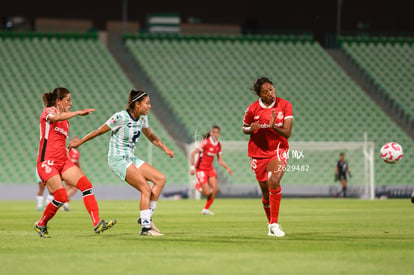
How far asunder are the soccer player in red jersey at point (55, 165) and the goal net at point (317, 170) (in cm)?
2000

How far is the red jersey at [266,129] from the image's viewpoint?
11.4 m

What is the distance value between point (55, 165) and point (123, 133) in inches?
44.5

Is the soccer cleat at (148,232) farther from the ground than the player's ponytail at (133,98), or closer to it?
closer to it

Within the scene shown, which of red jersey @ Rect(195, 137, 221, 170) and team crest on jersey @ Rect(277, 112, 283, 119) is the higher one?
red jersey @ Rect(195, 137, 221, 170)

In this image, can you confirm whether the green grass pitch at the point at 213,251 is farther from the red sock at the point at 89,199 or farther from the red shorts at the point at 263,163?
the red shorts at the point at 263,163

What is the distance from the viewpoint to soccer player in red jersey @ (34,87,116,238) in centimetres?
1120

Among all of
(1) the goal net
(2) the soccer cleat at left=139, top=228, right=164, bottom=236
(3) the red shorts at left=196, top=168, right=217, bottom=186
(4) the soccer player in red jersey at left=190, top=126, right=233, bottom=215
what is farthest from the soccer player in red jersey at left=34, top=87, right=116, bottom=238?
(1) the goal net

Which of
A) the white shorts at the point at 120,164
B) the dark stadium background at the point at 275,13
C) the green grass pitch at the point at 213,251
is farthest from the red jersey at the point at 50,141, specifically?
the dark stadium background at the point at 275,13

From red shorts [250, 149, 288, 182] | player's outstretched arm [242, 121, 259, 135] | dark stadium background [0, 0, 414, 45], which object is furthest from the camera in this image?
dark stadium background [0, 0, 414, 45]

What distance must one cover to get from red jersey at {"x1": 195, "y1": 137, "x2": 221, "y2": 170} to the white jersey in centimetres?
977

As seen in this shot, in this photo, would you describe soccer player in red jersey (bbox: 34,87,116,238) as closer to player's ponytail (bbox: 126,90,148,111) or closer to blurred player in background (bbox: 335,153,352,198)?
player's ponytail (bbox: 126,90,148,111)

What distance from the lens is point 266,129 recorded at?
11594 millimetres

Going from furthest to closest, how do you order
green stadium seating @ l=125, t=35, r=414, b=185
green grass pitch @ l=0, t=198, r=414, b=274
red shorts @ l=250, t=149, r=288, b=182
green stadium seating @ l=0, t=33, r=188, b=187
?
green stadium seating @ l=125, t=35, r=414, b=185 → green stadium seating @ l=0, t=33, r=188, b=187 → red shorts @ l=250, t=149, r=288, b=182 → green grass pitch @ l=0, t=198, r=414, b=274

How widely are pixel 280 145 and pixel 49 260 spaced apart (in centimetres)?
486
